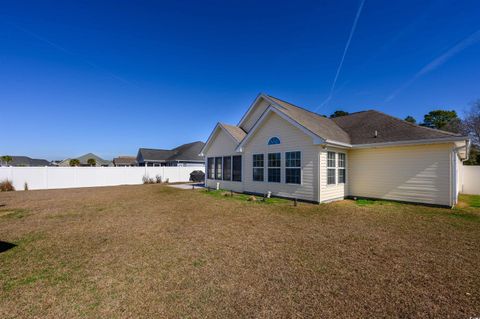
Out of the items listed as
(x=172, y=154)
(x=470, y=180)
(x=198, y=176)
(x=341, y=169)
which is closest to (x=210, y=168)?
(x=198, y=176)

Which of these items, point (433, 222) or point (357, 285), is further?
point (433, 222)

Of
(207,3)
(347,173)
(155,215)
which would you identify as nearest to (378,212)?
(347,173)

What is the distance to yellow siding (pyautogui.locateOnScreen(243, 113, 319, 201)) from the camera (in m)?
10.3

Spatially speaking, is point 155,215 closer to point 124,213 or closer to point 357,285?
point 124,213

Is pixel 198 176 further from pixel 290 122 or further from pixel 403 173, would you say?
pixel 403 173

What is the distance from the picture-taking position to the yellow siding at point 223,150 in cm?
1506

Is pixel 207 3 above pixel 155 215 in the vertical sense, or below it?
above

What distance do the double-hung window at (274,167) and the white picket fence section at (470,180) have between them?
13695 millimetres

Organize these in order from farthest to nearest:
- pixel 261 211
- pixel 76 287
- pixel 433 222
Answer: pixel 261 211, pixel 433 222, pixel 76 287

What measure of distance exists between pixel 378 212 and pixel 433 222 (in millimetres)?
1715

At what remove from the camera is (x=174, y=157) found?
37.0 metres

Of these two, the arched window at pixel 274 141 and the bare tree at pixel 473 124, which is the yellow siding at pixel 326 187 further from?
the bare tree at pixel 473 124

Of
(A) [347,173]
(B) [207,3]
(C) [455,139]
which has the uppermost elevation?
(B) [207,3]

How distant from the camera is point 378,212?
334 inches
